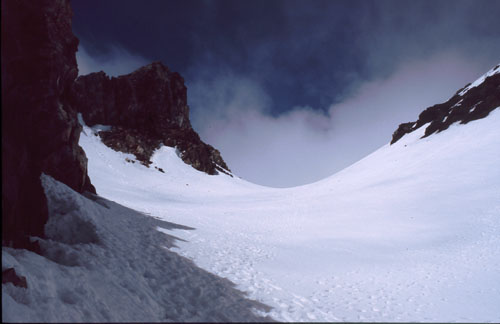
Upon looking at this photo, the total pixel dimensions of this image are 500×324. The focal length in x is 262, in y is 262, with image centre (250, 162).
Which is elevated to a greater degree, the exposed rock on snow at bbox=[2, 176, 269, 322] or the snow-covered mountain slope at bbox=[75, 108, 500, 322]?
the snow-covered mountain slope at bbox=[75, 108, 500, 322]

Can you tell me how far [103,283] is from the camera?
601 cm

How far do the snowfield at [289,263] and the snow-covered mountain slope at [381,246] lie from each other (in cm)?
7

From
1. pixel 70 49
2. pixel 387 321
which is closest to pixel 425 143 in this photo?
pixel 387 321

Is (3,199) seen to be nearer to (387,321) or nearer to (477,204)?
(387,321)

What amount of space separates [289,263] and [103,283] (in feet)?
26.2

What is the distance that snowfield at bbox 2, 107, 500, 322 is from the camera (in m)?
5.66

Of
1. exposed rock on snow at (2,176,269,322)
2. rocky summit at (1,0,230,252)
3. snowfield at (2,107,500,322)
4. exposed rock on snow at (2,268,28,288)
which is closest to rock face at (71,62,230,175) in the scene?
rocky summit at (1,0,230,252)

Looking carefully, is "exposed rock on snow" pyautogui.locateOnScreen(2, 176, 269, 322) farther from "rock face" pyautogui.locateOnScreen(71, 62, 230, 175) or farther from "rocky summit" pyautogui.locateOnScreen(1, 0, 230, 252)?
"rock face" pyautogui.locateOnScreen(71, 62, 230, 175)

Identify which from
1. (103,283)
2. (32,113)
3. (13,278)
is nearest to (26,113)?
(32,113)

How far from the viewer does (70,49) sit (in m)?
12.9

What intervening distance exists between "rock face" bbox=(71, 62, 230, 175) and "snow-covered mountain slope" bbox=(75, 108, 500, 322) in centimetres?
2865

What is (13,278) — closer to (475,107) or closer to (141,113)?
(475,107)

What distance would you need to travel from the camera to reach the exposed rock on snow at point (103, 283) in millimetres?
4719

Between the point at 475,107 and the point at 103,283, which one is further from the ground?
the point at 475,107
